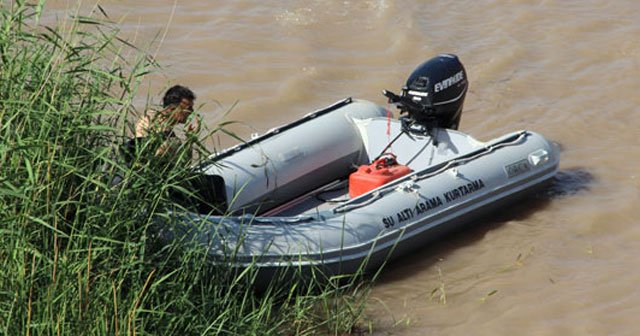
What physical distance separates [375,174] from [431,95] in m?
0.70

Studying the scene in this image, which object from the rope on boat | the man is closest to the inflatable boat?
the rope on boat

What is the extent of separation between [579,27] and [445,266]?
3.96m

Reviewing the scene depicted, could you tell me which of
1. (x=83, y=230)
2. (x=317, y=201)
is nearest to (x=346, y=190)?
(x=317, y=201)

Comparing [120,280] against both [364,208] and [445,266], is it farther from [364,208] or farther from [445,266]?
[445,266]

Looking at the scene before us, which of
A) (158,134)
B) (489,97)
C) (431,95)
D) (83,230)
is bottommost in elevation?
(489,97)

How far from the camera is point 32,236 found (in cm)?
463

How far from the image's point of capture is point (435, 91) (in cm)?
691

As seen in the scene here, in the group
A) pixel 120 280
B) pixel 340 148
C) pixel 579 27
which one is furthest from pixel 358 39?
pixel 120 280

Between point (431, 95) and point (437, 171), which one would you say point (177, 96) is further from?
point (431, 95)

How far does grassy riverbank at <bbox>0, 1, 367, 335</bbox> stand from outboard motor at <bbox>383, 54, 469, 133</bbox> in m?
1.92

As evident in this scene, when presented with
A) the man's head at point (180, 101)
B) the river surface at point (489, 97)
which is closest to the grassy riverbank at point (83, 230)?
the man's head at point (180, 101)

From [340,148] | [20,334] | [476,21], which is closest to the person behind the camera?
[20,334]

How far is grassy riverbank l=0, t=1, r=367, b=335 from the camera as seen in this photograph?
4539 millimetres

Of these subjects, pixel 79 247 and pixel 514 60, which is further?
pixel 514 60
